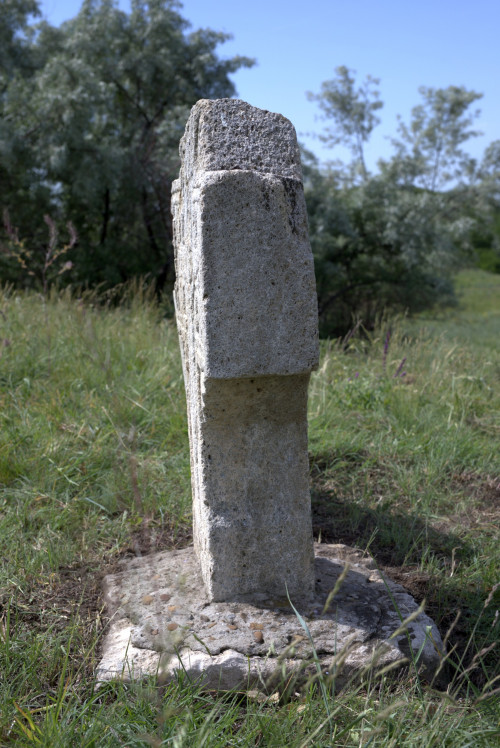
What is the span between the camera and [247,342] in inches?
77.2

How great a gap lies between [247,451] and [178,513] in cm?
112

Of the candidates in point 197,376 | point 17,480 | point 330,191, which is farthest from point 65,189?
point 197,376

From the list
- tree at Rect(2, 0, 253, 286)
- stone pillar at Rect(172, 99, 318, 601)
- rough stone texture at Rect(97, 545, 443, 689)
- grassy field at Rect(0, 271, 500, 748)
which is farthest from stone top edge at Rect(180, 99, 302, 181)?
tree at Rect(2, 0, 253, 286)

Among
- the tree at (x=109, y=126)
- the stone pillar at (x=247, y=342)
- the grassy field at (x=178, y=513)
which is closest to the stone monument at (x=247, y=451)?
the stone pillar at (x=247, y=342)

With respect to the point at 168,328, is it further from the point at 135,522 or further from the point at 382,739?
the point at 382,739

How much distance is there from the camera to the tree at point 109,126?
8883 millimetres

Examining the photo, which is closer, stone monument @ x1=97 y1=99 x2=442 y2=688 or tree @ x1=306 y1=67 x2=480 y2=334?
stone monument @ x1=97 y1=99 x2=442 y2=688

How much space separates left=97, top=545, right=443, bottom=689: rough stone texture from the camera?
2.00 meters

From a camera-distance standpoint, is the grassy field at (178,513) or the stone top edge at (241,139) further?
the stone top edge at (241,139)

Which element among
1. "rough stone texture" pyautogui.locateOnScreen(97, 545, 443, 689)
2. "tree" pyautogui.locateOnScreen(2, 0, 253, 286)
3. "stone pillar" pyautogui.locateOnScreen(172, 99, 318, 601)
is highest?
"tree" pyautogui.locateOnScreen(2, 0, 253, 286)

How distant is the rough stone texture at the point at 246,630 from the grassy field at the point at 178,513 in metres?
0.07

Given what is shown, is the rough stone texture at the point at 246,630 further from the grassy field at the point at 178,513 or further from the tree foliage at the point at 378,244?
the tree foliage at the point at 378,244

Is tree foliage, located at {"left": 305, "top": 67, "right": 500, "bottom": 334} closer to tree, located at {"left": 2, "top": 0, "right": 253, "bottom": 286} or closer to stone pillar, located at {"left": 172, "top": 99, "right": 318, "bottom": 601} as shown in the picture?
tree, located at {"left": 2, "top": 0, "right": 253, "bottom": 286}

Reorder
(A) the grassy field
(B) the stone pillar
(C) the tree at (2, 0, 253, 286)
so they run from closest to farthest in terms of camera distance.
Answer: (A) the grassy field < (B) the stone pillar < (C) the tree at (2, 0, 253, 286)
